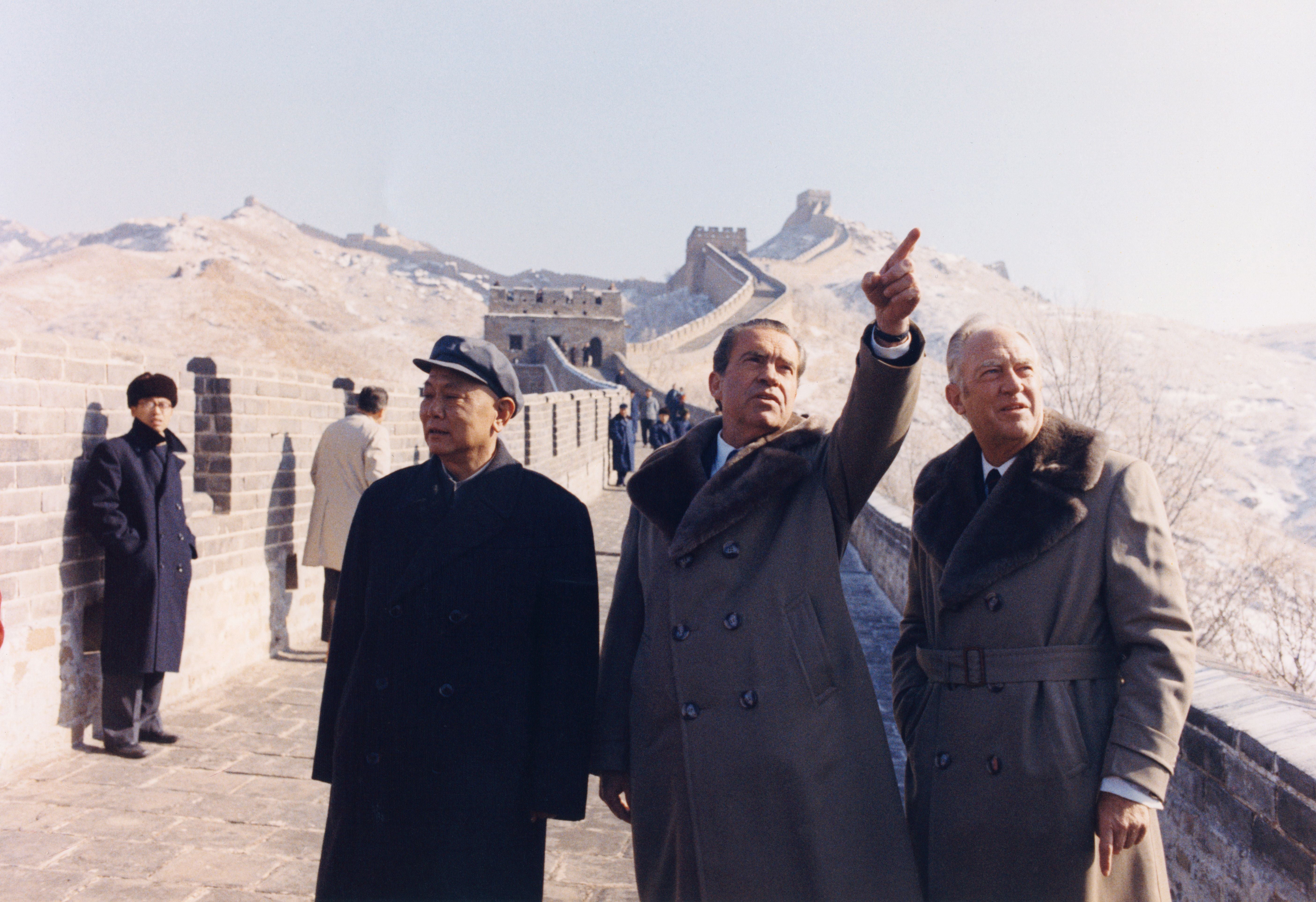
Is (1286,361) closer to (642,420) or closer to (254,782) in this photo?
(642,420)

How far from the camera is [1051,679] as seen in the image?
2.01 meters

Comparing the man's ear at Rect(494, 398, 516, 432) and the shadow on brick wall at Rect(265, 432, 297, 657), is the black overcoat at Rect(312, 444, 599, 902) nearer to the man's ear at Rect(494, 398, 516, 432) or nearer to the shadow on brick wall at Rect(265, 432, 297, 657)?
the man's ear at Rect(494, 398, 516, 432)

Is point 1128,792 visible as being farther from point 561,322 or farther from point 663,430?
point 561,322

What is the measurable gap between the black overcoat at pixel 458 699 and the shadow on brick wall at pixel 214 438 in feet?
14.2

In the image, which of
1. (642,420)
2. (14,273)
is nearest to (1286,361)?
(642,420)

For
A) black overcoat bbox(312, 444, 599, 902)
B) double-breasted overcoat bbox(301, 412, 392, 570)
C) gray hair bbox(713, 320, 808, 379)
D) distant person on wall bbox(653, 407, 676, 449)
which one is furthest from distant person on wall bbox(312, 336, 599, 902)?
distant person on wall bbox(653, 407, 676, 449)

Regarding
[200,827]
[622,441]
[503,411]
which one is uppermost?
[622,441]

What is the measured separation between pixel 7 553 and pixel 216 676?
195 centimetres

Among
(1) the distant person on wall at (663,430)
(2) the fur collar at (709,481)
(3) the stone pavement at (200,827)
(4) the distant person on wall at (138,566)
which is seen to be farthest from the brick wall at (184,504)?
(1) the distant person on wall at (663,430)

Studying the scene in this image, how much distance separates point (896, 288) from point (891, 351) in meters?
0.18

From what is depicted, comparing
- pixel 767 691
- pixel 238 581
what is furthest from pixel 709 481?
pixel 238 581

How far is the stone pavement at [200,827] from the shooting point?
10.7 ft

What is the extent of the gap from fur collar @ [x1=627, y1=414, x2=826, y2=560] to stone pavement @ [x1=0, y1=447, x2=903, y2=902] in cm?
184

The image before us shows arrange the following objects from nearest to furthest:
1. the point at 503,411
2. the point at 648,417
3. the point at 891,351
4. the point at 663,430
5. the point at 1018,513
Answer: the point at 891,351 < the point at 1018,513 < the point at 503,411 < the point at 663,430 < the point at 648,417
